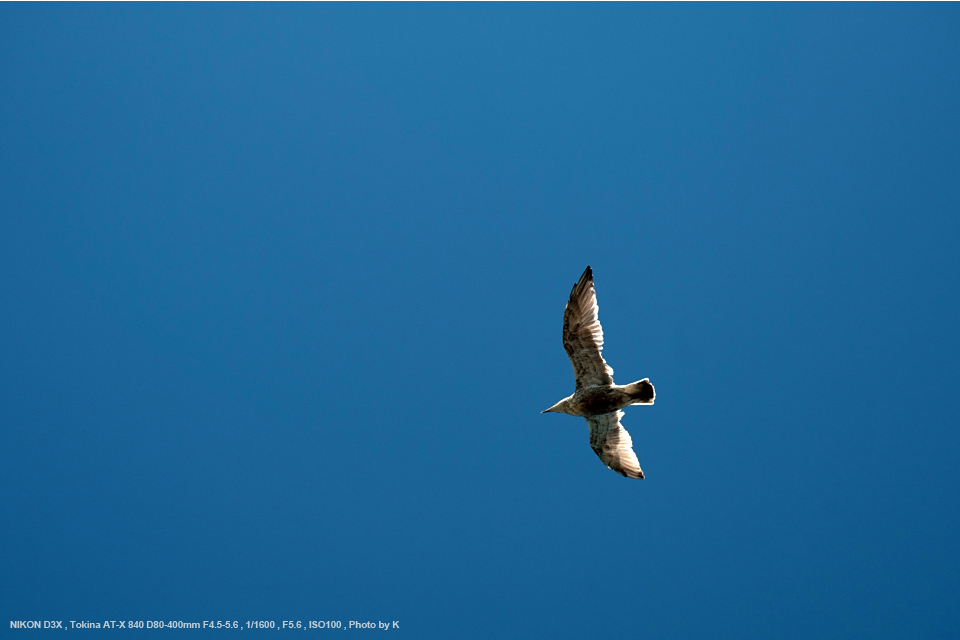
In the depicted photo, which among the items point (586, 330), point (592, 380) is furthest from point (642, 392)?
point (586, 330)

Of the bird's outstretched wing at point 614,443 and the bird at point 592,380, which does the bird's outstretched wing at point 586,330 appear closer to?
the bird at point 592,380

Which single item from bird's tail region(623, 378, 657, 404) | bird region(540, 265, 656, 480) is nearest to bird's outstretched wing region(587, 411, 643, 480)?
bird region(540, 265, 656, 480)

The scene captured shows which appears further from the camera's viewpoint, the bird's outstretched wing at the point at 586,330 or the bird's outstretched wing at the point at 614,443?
the bird's outstretched wing at the point at 614,443

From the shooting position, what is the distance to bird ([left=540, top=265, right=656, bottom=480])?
1046 centimetres

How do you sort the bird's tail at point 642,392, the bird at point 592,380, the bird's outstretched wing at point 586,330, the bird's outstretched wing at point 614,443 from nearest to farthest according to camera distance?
1. the bird's tail at point 642,392
2. the bird at point 592,380
3. the bird's outstretched wing at point 586,330
4. the bird's outstretched wing at point 614,443

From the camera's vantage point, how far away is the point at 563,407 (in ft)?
36.7

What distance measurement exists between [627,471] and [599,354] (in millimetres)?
2484

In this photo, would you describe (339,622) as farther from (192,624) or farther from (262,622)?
(192,624)

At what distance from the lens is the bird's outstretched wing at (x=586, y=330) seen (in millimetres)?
10562

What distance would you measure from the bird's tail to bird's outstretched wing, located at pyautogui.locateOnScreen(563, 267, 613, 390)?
52cm

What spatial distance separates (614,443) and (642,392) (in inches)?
62.3

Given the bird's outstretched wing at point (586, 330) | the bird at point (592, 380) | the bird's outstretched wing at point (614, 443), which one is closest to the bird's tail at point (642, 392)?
the bird at point (592, 380)

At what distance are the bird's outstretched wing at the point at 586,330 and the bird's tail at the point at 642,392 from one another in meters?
0.52

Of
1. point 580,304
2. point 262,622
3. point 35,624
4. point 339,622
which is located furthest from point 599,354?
point 35,624
